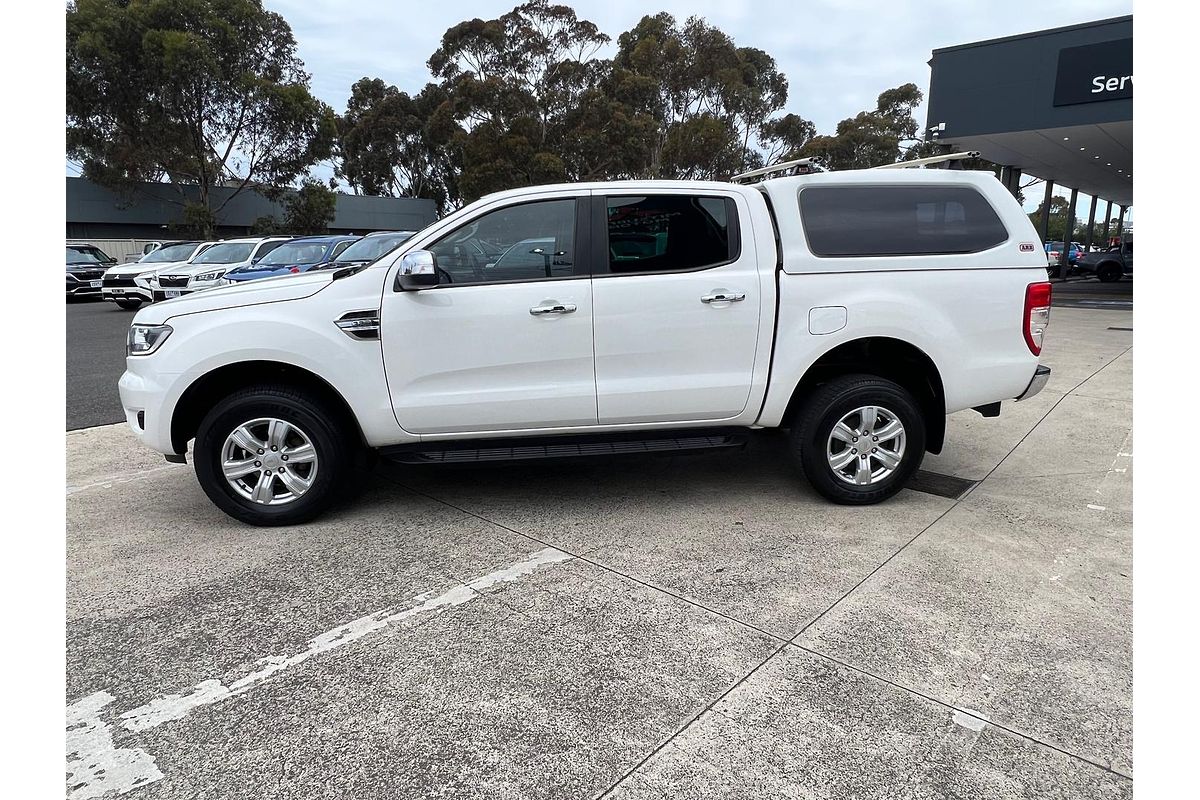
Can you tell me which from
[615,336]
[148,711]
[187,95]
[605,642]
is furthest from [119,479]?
[187,95]

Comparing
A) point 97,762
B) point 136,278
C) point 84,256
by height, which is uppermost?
point 84,256

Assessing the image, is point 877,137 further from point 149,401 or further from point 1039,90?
point 149,401

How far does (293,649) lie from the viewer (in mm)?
3072

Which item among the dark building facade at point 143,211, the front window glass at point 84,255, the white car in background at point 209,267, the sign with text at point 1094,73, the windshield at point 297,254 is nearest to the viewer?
the windshield at point 297,254

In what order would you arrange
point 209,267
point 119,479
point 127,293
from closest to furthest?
point 119,479 → point 209,267 → point 127,293

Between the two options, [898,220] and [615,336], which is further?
[898,220]

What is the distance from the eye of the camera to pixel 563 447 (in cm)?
432

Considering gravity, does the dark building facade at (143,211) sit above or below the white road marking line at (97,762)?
above

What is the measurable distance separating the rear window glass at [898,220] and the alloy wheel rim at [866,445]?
3.25 feet

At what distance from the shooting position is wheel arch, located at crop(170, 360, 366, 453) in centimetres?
416

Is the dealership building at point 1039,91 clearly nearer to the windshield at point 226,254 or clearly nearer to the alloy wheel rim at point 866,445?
the alloy wheel rim at point 866,445

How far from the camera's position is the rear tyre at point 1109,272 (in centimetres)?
2846

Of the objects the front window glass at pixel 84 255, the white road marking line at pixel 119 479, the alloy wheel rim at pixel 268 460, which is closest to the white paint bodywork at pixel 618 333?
the alloy wheel rim at pixel 268 460

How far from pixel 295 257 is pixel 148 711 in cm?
1368
